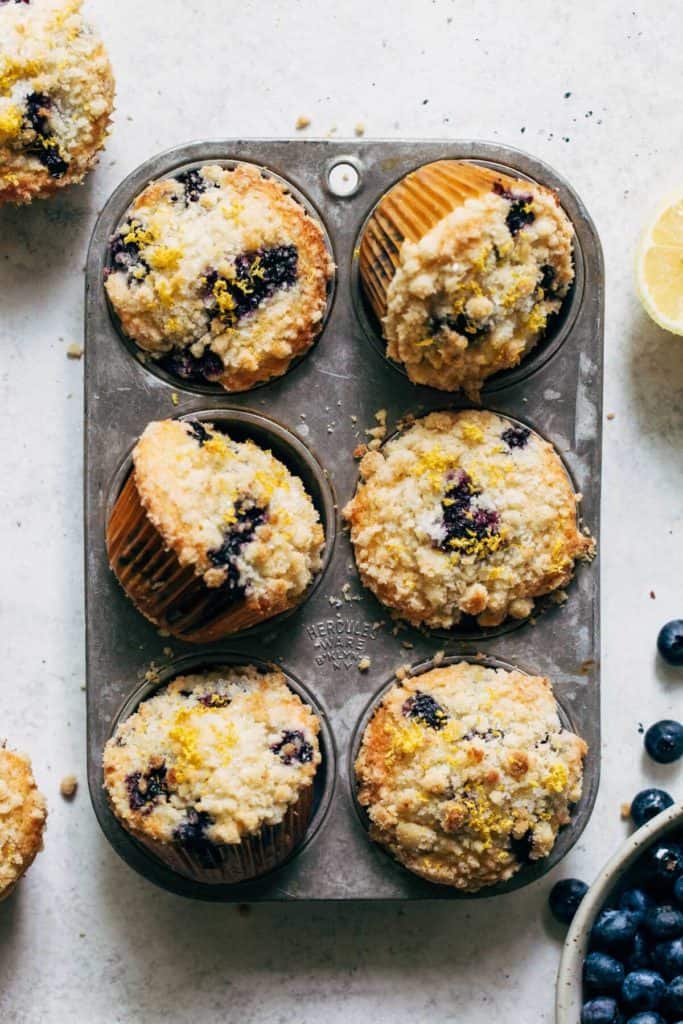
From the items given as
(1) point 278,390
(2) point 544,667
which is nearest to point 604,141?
(1) point 278,390

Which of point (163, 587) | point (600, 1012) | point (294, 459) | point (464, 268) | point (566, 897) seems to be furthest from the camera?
point (566, 897)

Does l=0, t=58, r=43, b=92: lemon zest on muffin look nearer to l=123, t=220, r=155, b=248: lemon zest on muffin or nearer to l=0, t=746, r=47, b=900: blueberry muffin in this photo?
l=123, t=220, r=155, b=248: lemon zest on muffin

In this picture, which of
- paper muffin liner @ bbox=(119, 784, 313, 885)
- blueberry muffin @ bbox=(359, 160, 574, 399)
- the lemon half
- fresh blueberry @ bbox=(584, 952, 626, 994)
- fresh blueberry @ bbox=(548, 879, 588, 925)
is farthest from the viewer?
fresh blueberry @ bbox=(548, 879, 588, 925)

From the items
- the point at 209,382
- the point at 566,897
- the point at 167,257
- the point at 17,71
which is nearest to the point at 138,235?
the point at 167,257

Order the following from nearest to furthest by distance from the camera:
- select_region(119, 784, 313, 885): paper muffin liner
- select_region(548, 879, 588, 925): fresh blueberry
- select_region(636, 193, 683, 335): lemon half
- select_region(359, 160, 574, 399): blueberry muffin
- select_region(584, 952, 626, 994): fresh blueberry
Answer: select_region(359, 160, 574, 399): blueberry muffin < select_region(119, 784, 313, 885): paper muffin liner < select_region(584, 952, 626, 994): fresh blueberry < select_region(636, 193, 683, 335): lemon half < select_region(548, 879, 588, 925): fresh blueberry

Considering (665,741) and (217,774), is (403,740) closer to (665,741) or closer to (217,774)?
(217,774)

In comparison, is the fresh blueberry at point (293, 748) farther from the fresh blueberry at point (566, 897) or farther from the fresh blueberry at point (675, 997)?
the fresh blueberry at point (675, 997)

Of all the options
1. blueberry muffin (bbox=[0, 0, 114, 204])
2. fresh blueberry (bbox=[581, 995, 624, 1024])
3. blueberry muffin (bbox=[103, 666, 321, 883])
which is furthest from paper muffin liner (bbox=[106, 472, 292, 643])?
fresh blueberry (bbox=[581, 995, 624, 1024])

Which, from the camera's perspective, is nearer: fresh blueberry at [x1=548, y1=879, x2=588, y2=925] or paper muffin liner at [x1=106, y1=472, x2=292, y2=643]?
paper muffin liner at [x1=106, y1=472, x2=292, y2=643]
